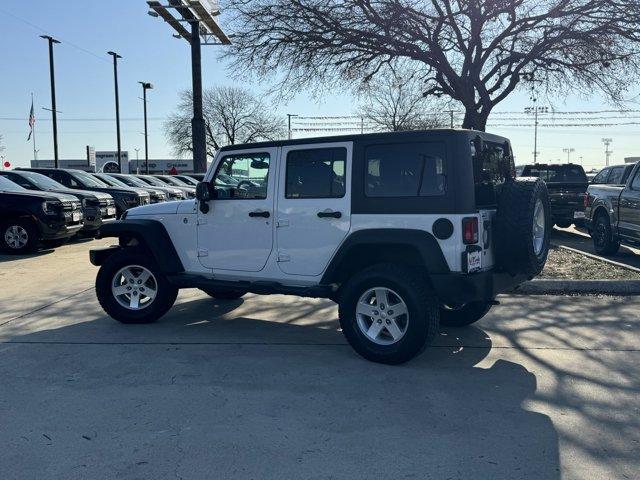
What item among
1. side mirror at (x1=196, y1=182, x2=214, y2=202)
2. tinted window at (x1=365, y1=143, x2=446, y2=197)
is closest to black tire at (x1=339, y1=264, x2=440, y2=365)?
tinted window at (x1=365, y1=143, x2=446, y2=197)

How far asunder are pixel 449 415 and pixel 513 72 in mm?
9852

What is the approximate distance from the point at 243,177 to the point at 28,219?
7.81 metres

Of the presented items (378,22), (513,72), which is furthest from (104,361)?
(513,72)

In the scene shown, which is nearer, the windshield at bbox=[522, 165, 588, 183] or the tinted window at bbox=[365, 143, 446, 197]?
the tinted window at bbox=[365, 143, 446, 197]

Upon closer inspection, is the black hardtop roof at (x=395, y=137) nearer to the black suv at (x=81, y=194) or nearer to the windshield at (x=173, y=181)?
the black suv at (x=81, y=194)

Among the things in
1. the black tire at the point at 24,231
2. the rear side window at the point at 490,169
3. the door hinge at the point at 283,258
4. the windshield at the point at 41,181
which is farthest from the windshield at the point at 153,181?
the rear side window at the point at 490,169

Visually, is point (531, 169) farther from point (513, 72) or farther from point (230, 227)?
point (230, 227)

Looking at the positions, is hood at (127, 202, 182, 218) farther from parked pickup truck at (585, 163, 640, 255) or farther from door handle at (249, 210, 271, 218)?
parked pickup truck at (585, 163, 640, 255)

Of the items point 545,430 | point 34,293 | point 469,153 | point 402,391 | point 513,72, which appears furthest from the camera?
point 513,72

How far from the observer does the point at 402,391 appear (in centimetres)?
438

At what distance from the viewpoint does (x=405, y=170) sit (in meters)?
4.91

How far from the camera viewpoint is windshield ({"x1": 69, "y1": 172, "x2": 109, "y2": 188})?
15.9 meters

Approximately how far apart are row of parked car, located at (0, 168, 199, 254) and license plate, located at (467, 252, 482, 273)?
283 inches

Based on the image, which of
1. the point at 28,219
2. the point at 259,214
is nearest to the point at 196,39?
the point at 28,219
